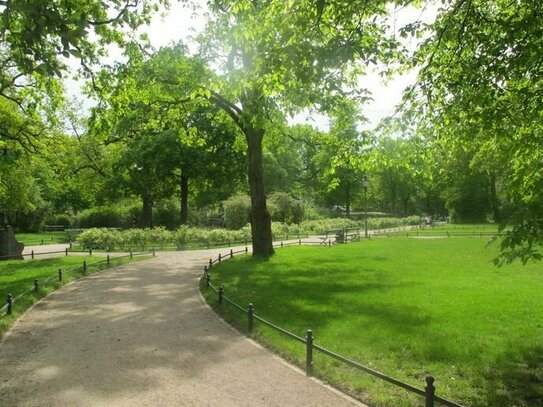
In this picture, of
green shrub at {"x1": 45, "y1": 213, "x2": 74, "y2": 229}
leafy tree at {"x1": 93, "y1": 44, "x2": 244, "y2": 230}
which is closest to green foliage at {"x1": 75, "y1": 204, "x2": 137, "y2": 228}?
leafy tree at {"x1": 93, "y1": 44, "x2": 244, "y2": 230}

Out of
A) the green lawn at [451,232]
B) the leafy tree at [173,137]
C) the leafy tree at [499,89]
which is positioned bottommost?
the green lawn at [451,232]

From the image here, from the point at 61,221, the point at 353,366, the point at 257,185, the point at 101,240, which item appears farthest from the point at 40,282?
the point at 61,221

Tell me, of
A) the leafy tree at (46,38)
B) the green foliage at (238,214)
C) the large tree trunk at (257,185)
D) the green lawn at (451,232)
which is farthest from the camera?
the green foliage at (238,214)

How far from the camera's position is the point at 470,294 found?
14.8 m

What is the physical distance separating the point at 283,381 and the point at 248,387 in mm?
628

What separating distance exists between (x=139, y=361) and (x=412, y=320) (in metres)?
6.24

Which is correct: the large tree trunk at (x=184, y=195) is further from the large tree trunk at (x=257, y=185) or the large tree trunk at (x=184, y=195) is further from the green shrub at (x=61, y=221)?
the large tree trunk at (x=257, y=185)

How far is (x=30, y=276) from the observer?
66.1 ft

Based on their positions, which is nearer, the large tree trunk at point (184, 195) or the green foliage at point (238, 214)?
the green foliage at point (238, 214)

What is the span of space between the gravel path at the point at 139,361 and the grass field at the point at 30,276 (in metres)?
0.45

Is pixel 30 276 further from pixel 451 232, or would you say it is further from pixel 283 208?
pixel 451 232

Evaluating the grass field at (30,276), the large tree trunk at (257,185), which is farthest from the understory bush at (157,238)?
the large tree trunk at (257,185)

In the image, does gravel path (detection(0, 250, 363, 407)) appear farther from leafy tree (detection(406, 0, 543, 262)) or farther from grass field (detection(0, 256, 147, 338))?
leafy tree (detection(406, 0, 543, 262))

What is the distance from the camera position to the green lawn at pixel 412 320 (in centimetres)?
779
